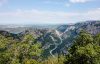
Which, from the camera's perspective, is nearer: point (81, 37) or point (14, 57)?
point (81, 37)

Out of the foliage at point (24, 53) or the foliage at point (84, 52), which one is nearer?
the foliage at point (84, 52)

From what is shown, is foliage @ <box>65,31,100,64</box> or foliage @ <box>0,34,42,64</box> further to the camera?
foliage @ <box>0,34,42,64</box>

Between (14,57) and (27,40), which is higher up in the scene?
(27,40)

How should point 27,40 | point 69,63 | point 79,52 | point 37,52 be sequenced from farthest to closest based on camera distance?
1. point 27,40
2. point 37,52
3. point 69,63
4. point 79,52

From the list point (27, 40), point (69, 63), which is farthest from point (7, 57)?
point (69, 63)

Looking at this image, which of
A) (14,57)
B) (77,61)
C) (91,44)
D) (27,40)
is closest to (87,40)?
(91,44)

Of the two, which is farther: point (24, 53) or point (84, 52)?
point (24, 53)

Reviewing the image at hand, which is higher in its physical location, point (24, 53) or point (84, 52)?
point (84, 52)

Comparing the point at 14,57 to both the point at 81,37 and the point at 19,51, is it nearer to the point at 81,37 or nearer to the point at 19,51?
the point at 19,51

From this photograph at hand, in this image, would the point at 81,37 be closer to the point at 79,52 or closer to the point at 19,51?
the point at 79,52

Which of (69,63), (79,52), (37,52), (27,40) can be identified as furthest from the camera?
(27,40)
